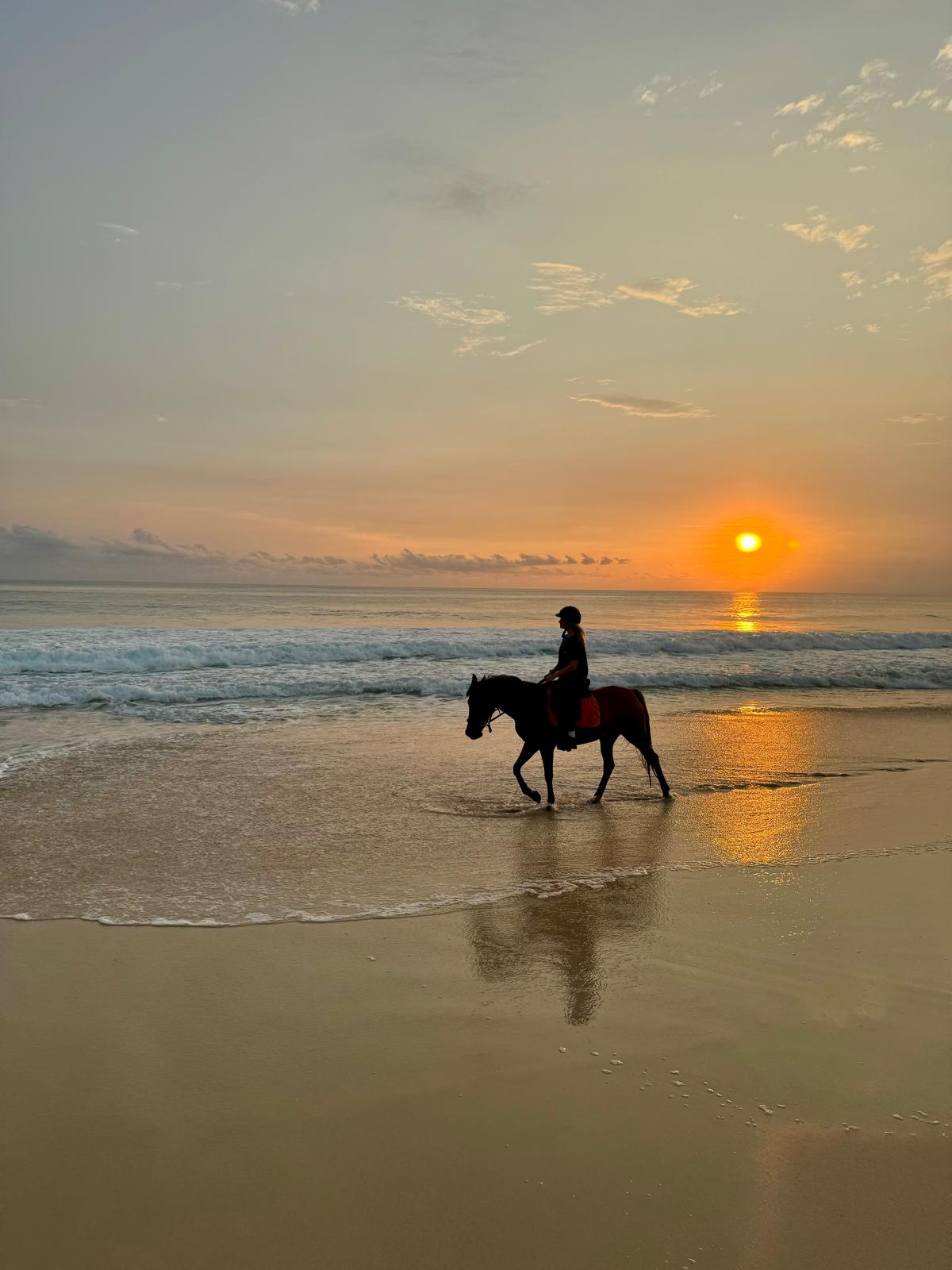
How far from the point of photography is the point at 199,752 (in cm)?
1089

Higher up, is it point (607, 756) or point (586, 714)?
point (586, 714)

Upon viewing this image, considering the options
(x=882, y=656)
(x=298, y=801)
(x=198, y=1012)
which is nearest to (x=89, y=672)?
(x=298, y=801)

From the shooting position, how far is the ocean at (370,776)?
6.01 meters

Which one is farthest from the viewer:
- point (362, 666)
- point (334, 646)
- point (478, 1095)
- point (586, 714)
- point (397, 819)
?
point (334, 646)

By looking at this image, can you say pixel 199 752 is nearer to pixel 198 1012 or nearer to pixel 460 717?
pixel 460 717

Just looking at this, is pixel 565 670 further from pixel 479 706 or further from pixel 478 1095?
pixel 478 1095

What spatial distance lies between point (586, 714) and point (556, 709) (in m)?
0.33

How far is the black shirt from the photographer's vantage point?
8430 millimetres

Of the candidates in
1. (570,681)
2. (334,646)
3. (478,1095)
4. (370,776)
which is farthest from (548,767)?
(334,646)

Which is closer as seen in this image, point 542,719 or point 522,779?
point 522,779

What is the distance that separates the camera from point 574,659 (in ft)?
27.8

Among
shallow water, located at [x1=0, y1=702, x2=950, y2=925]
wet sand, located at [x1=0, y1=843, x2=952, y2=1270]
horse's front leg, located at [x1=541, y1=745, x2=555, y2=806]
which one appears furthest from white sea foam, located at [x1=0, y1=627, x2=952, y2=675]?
wet sand, located at [x1=0, y1=843, x2=952, y2=1270]

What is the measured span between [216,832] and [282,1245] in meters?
4.99

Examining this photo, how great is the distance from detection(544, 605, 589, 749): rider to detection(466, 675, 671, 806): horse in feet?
0.40
